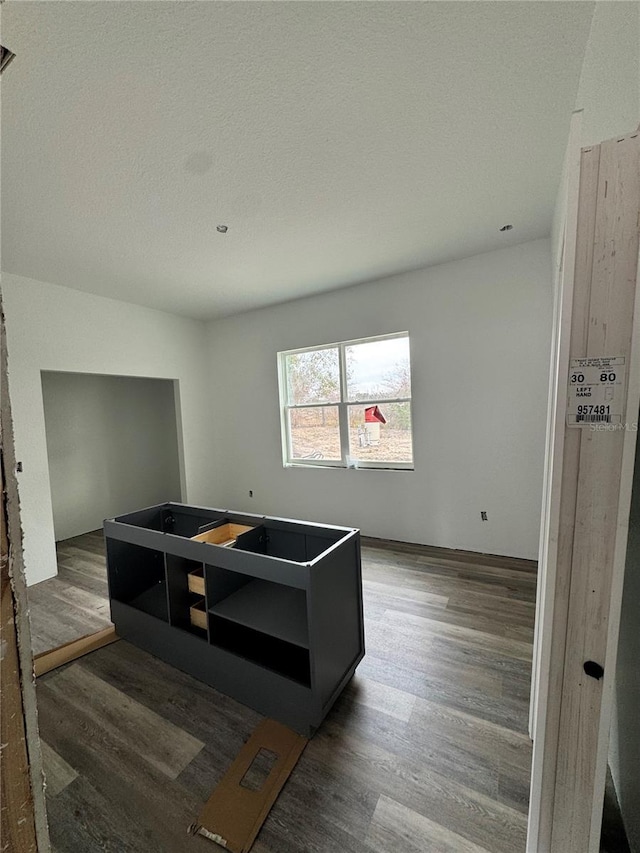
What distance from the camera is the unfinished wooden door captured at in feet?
2.55

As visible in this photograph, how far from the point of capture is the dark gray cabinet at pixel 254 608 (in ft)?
5.11

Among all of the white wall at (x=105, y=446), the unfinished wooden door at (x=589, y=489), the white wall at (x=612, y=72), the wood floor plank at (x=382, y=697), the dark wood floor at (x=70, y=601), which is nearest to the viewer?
the unfinished wooden door at (x=589, y=489)

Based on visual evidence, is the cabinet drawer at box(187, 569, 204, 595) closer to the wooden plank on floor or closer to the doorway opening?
the wooden plank on floor

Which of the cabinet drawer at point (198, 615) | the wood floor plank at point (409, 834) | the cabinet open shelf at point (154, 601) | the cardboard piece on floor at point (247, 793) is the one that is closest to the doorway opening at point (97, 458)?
the cabinet open shelf at point (154, 601)

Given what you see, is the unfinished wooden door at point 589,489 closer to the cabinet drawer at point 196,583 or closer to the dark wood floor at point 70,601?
the cabinet drawer at point 196,583

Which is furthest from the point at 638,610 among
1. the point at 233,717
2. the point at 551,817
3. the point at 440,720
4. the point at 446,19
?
the point at 446,19

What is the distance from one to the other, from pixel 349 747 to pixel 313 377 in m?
3.36

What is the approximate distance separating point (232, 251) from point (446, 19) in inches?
77.9

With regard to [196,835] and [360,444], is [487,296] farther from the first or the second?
[196,835]

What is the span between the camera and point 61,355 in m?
3.34

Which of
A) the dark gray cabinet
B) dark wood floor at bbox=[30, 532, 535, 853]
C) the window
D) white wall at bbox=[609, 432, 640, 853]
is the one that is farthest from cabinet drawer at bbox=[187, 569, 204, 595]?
the window

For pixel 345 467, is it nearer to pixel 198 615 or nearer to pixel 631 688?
pixel 198 615

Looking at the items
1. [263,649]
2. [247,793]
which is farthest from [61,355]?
[247,793]

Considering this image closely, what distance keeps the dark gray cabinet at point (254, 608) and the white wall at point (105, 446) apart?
2.78m
